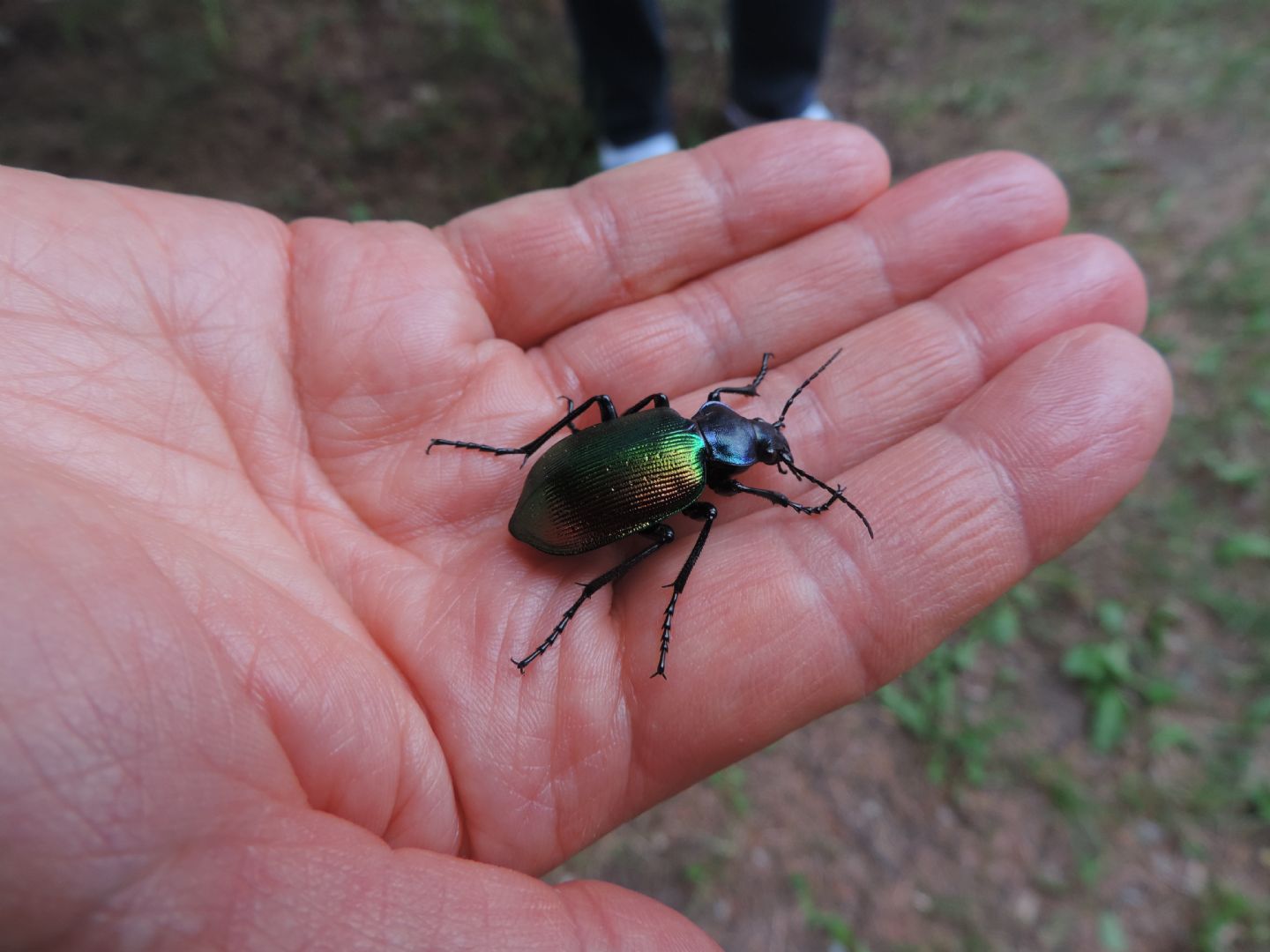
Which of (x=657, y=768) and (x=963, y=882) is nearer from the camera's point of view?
(x=657, y=768)

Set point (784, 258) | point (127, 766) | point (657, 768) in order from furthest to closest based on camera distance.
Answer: point (784, 258)
point (657, 768)
point (127, 766)

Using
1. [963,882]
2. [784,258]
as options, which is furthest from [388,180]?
[963,882]

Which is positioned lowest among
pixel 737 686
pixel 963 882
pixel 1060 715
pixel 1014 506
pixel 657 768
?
pixel 963 882

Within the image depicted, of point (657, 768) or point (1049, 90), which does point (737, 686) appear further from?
point (1049, 90)

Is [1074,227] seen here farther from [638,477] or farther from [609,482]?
[609,482]

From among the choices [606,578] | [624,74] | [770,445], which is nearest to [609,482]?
[606,578]

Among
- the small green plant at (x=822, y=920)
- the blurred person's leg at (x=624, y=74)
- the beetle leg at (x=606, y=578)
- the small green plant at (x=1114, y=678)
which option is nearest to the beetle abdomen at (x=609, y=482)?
the beetle leg at (x=606, y=578)
